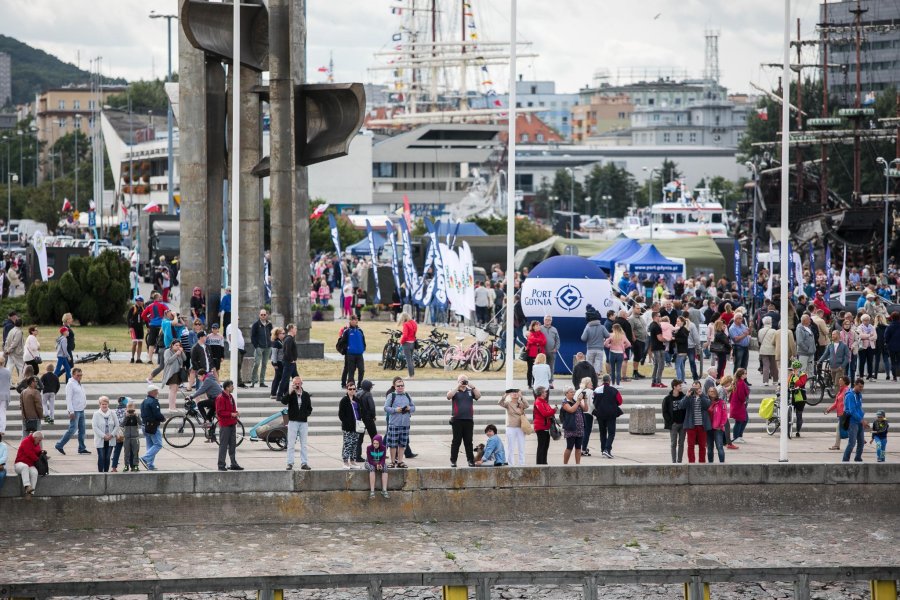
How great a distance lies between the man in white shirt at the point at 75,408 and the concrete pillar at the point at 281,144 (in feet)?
33.8

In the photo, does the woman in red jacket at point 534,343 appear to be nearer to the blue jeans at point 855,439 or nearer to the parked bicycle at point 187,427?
the parked bicycle at point 187,427

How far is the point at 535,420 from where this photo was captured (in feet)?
73.5

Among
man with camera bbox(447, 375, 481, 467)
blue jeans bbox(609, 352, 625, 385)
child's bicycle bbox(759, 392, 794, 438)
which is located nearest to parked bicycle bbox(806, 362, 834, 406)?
child's bicycle bbox(759, 392, 794, 438)

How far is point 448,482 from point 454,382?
8.64 metres

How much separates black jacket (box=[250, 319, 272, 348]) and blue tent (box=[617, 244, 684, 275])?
67.0 feet

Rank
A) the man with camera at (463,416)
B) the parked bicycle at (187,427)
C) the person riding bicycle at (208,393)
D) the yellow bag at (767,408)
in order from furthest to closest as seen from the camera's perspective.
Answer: the yellow bag at (767,408), the parked bicycle at (187,427), the person riding bicycle at (208,393), the man with camera at (463,416)

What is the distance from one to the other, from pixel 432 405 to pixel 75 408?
7336 millimetres

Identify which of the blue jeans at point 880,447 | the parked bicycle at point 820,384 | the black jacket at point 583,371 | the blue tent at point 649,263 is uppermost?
the blue tent at point 649,263

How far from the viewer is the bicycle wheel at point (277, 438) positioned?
77.9 feet

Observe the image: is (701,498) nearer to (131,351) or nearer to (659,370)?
(659,370)

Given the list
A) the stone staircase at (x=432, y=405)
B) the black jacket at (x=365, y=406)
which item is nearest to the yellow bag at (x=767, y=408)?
the stone staircase at (x=432, y=405)

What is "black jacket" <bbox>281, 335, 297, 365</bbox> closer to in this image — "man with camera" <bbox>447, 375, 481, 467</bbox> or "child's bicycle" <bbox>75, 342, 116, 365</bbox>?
"man with camera" <bbox>447, 375, 481, 467</bbox>

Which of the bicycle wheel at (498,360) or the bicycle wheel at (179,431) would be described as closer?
the bicycle wheel at (179,431)

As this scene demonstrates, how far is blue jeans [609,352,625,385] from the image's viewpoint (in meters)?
29.2
